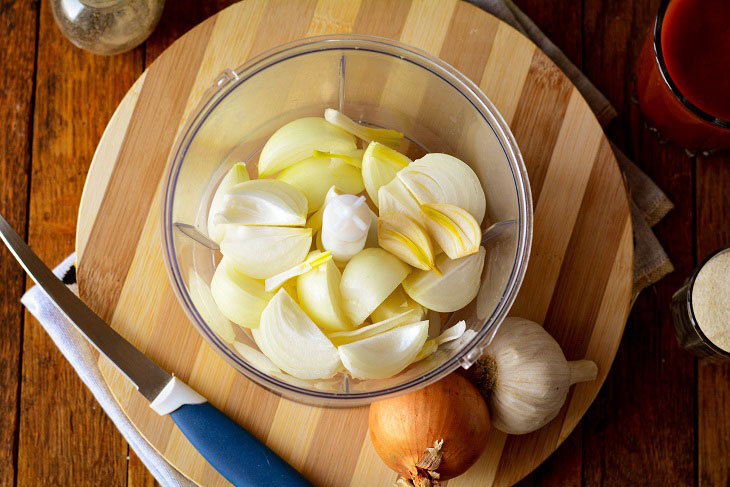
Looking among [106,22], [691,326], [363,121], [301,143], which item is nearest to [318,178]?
[301,143]

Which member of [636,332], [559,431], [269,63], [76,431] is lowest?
[76,431]

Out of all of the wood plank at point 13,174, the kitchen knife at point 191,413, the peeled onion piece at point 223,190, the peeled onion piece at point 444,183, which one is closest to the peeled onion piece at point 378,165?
the peeled onion piece at point 444,183

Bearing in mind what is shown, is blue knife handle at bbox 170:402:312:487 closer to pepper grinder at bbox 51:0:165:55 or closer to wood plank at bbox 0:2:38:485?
wood plank at bbox 0:2:38:485

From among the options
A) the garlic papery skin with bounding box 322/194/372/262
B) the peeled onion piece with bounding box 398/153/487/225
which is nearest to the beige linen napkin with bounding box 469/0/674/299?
the peeled onion piece with bounding box 398/153/487/225

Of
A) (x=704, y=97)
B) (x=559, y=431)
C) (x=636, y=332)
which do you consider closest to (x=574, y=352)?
(x=559, y=431)

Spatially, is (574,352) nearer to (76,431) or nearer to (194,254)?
(194,254)

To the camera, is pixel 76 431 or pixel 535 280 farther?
pixel 76 431
